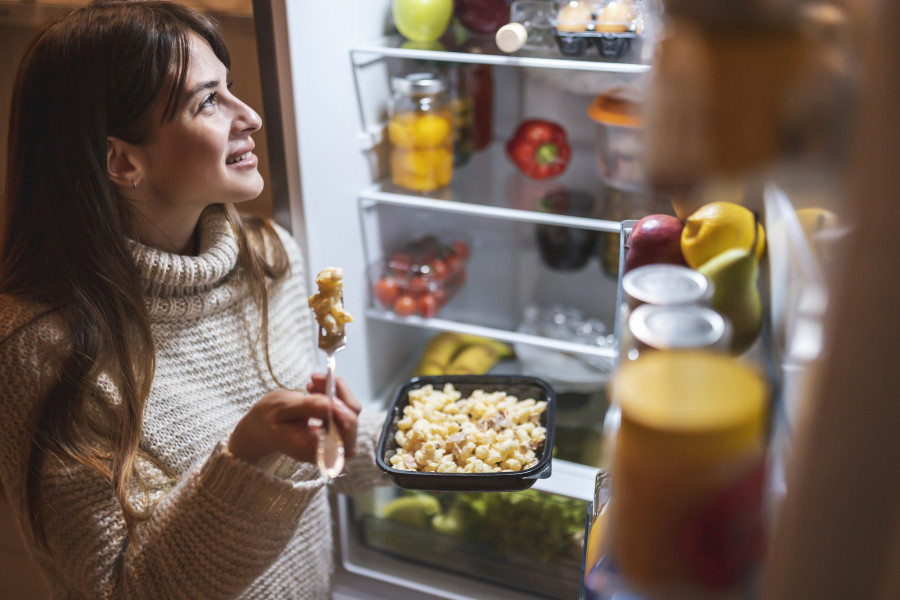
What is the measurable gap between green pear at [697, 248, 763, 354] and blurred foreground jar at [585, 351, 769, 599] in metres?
0.14

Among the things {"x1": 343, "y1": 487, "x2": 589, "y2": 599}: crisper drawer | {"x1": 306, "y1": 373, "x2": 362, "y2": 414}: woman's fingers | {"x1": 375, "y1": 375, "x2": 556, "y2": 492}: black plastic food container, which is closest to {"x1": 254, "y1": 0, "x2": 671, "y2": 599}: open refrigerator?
{"x1": 343, "y1": 487, "x2": 589, "y2": 599}: crisper drawer

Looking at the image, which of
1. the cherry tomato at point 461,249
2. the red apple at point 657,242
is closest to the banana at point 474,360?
the cherry tomato at point 461,249

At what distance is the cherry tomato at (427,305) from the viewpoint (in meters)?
1.55

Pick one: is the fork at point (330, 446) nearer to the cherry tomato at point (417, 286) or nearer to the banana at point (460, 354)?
the cherry tomato at point (417, 286)

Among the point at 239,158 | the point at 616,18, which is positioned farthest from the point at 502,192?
the point at 239,158

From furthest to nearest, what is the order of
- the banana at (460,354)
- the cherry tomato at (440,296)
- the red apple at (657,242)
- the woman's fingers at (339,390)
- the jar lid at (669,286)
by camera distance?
the banana at (460,354)
the cherry tomato at (440,296)
the woman's fingers at (339,390)
the red apple at (657,242)
the jar lid at (669,286)

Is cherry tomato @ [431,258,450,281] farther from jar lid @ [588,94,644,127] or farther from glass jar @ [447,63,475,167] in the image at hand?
jar lid @ [588,94,644,127]

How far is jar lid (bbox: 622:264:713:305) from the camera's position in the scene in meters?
0.41

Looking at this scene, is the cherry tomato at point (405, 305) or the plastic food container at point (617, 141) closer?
the plastic food container at point (617, 141)

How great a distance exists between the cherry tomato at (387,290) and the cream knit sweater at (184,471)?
0.37m

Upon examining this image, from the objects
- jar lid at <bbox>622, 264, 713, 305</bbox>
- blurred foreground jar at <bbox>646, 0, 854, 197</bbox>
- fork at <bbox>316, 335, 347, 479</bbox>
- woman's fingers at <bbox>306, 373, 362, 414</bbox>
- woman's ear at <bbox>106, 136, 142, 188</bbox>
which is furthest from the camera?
woman's ear at <bbox>106, 136, 142, 188</bbox>

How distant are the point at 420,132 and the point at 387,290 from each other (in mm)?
338

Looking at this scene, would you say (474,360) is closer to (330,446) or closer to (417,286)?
(417,286)

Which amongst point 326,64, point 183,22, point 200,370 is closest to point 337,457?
point 200,370
